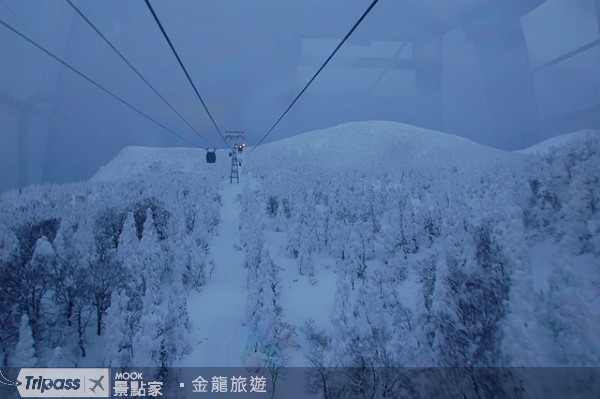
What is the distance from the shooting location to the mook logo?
3754mm

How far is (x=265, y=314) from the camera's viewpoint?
666 centimetres

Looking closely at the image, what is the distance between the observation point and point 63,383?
374 cm

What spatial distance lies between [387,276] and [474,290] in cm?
255

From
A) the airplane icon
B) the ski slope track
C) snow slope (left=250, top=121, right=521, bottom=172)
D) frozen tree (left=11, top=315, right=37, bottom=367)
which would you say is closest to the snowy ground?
the ski slope track

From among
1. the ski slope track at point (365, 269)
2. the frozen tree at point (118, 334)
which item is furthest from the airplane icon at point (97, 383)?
the ski slope track at point (365, 269)

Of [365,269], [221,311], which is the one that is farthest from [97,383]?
[365,269]

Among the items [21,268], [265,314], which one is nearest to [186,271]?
[265,314]

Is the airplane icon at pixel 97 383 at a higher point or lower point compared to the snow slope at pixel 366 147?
lower

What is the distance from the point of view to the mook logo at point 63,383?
3.75m

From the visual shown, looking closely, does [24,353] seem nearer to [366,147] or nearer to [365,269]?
[365,269]

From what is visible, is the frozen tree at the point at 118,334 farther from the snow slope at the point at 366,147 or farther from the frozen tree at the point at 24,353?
the snow slope at the point at 366,147

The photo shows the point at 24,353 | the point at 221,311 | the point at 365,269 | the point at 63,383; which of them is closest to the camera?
the point at 63,383

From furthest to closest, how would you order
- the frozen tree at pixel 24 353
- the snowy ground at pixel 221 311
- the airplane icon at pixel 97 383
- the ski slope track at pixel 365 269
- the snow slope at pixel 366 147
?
1. the snow slope at pixel 366 147
2. the snowy ground at pixel 221 311
3. the ski slope track at pixel 365 269
4. the frozen tree at pixel 24 353
5. the airplane icon at pixel 97 383

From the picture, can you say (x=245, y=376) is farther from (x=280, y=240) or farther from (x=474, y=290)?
(x=280, y=240)
